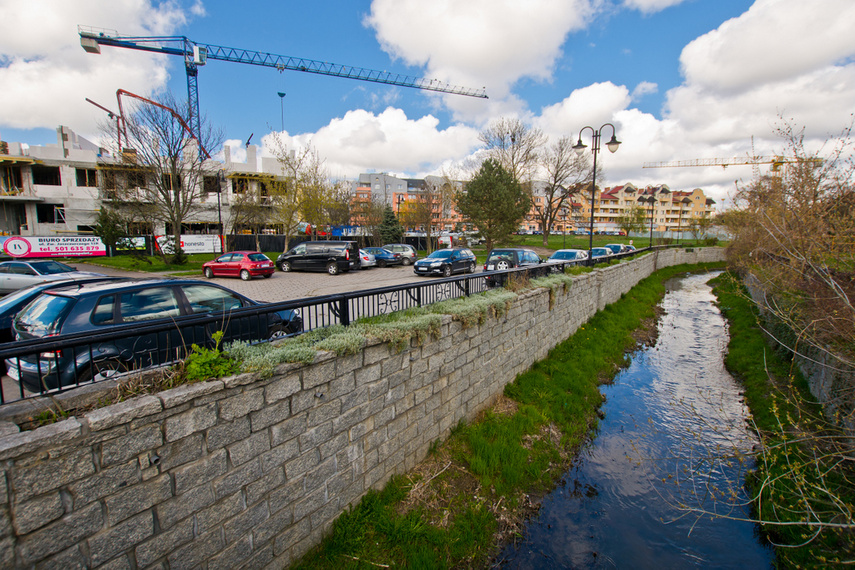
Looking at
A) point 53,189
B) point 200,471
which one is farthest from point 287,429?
point 53,189

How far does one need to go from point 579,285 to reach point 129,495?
11822 mm

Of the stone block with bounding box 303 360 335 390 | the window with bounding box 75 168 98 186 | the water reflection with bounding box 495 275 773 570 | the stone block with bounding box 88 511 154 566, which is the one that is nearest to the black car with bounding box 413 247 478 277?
the water reflection with bounding box 495 275 773 570

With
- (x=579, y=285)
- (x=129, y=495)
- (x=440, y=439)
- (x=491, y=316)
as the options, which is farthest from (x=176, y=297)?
(x=579, y=285)

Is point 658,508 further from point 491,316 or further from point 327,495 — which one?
point 327,495

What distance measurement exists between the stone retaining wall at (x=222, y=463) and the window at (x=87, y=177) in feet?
149

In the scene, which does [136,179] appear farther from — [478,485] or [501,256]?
[478,485]

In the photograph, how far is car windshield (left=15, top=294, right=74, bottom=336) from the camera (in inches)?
178

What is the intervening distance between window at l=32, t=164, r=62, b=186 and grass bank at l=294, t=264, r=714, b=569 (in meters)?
47.2

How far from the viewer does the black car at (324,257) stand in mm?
21406

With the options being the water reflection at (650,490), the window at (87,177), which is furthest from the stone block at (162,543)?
the window at (87,177)

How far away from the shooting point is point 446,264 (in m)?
19.3

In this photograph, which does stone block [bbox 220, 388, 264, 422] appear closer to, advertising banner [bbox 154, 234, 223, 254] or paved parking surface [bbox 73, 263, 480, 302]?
paved parking surface [bbox 73, 263, 480, 302]

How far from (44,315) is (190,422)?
363cm

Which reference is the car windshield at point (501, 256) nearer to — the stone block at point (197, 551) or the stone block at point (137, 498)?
the stone block at point (197, 551)
